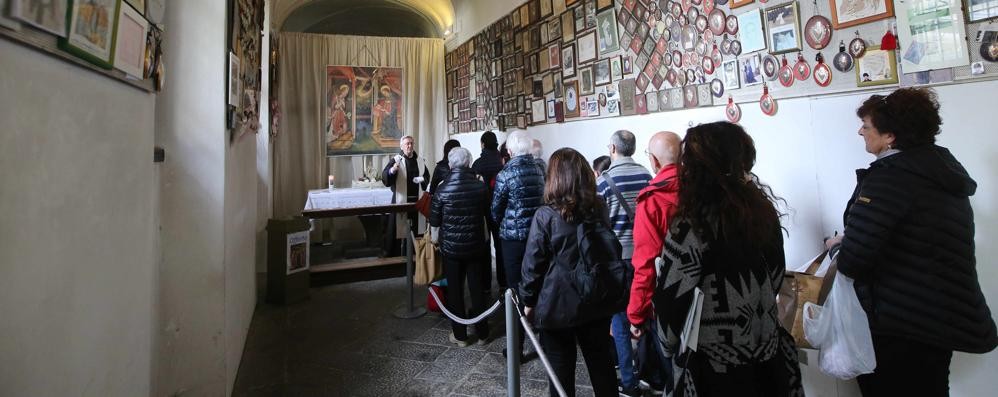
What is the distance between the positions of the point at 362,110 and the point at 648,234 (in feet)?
26.5

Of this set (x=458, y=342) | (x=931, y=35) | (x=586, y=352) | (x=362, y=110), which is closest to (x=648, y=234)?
(x=586, y=352)

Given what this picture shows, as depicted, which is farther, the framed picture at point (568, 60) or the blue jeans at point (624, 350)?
the framed picture at point (568, 60)

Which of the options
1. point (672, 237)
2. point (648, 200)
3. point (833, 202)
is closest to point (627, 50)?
point (833, 202)

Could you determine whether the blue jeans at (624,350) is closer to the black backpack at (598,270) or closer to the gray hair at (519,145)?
the black backpack at (598,270)

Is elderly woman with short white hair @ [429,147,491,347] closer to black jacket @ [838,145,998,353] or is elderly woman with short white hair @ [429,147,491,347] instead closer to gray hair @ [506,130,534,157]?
gray hair @ [506,130,534,157]

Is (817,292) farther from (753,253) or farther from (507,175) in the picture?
(507,175)

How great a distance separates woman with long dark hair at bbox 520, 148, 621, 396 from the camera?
2.28 meters

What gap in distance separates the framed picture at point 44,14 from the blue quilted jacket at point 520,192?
8.64ft

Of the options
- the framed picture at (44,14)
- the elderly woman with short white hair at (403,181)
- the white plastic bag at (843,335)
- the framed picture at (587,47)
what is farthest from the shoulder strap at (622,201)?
the elderly woman with short white hair at (403,181)

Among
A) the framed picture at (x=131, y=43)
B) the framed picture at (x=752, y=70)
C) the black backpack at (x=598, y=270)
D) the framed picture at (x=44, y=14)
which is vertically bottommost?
the black backpack at (x=598, y=270)

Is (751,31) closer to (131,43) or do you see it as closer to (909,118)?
(909,118)

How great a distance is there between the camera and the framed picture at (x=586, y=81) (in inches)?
196

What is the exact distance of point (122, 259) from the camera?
1.71 metres

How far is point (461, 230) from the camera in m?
3.83
